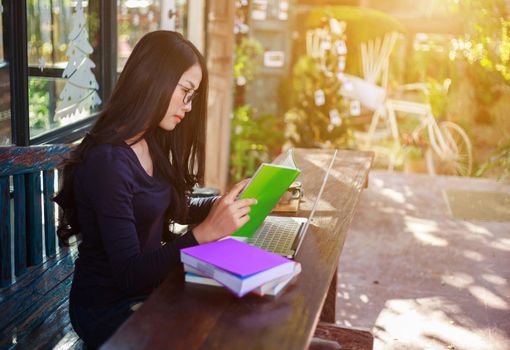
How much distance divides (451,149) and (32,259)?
4.79 metres

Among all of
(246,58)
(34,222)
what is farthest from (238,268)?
(246,58)

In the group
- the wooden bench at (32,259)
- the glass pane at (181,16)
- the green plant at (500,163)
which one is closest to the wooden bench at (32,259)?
the wooden bench at (32,259)

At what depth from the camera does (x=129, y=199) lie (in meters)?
2.04

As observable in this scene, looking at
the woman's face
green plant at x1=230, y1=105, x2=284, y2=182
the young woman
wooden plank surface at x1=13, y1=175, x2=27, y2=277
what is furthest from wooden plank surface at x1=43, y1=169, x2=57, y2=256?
green plant at x1=230, y1=105, x2=284, y2=182

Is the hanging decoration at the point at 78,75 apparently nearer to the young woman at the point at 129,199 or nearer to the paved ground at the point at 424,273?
the young woman at the point at 129,199

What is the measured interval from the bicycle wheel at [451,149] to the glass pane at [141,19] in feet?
9.00

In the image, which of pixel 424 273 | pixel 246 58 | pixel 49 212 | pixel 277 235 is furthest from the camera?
pixel 246 58

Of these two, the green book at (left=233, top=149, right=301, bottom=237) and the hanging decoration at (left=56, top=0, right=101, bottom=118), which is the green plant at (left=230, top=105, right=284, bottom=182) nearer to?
the hanging decoration at (left=56, top=0, right=101, bottom=118)

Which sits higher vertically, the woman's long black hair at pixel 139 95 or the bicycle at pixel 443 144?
the woman's long black hair at pixel 139 95

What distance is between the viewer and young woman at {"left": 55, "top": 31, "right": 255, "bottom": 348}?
1.98 meters

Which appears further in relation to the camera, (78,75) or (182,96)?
(78,75)

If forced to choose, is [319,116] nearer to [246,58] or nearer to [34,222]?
[246,58]

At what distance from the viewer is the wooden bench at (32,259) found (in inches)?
92.1

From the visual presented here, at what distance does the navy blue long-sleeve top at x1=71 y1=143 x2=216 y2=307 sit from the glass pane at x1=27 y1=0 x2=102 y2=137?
117 centimetres
